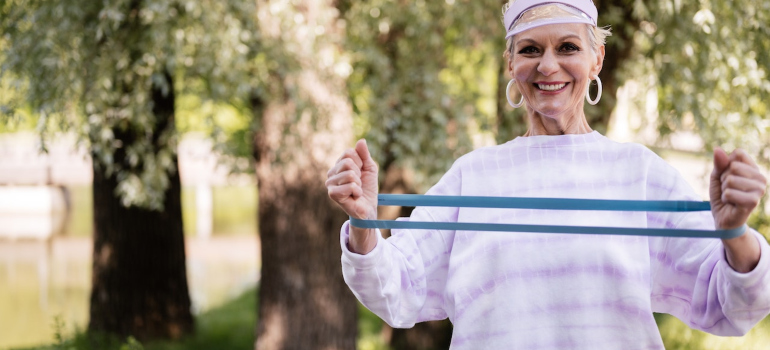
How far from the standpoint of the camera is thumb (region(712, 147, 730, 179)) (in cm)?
171

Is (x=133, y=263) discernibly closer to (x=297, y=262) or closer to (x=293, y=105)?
(x=297, y=262)

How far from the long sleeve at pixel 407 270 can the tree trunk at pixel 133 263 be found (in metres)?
6.04

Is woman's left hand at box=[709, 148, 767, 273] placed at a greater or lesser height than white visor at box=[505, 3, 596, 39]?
lesser

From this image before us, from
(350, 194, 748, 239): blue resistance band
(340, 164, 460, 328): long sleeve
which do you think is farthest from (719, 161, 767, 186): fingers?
(340, 164, 460, 328): long sleeve

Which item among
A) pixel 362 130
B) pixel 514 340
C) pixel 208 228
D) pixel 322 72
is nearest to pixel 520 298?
pixel 514 340

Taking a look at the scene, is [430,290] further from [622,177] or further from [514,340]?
[622,177]

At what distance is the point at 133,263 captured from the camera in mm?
7871

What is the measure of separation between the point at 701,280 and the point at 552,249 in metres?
0.38

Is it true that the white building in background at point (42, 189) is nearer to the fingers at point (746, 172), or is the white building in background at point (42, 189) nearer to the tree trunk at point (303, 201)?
the tree trunk at point (303, 201)

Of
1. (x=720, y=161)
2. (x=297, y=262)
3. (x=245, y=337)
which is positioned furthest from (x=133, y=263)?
(x=720, y=161)

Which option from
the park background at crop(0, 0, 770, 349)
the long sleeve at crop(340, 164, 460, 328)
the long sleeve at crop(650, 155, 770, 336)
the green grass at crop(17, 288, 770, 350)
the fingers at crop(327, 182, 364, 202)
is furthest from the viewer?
the green grass at crop(17, 288, 770, 350)

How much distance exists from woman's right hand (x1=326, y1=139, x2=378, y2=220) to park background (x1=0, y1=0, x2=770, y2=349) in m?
3.11

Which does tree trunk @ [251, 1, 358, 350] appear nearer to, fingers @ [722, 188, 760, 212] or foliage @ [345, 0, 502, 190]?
foliage @ [345, 0, 502, 190]

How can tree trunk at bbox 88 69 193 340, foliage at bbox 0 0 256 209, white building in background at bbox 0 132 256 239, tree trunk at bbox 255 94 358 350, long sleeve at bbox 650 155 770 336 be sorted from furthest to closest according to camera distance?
white building in background at bbox 0 132 256 239, tree trunk at bbox 88 69 193 340, tree trunk at bbox 255 94 358 350, foliage at bbox 0 0 256 209, long sleeve at bbox 650 155 770 336
